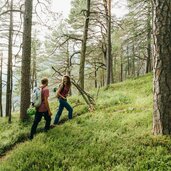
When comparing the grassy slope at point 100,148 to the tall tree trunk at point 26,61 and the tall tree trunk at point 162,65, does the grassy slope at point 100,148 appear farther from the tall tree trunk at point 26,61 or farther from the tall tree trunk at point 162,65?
the tall tree trunk at point 26,61

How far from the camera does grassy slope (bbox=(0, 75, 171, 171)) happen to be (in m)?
6.10

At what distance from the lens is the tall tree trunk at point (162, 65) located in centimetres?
645

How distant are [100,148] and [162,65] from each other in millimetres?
2701

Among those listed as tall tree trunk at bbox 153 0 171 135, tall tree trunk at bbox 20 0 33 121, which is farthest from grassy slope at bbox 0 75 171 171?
tall tree trunk at bbox 20 0 33 121

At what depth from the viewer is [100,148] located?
276 inches

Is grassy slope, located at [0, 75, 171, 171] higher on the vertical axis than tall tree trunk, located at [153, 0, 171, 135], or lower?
lower

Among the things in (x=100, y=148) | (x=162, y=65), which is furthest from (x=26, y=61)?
(x=162, y=65)

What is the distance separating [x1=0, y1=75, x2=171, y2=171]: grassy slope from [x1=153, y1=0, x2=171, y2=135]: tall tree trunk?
50 cm

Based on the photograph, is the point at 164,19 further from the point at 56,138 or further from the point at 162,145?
the point at 56,138

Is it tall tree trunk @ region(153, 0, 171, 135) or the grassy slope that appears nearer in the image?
the grassy slope

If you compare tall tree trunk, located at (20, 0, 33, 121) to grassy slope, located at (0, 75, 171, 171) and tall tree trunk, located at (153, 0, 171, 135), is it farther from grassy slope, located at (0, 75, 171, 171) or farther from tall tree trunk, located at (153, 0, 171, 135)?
tall tree trunk, located at (153, 0, 171, 135)

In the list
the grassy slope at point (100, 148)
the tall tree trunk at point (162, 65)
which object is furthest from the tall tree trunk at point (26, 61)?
the tall tree trunk at point (162, 65)

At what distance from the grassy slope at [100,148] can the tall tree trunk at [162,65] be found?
0.50m

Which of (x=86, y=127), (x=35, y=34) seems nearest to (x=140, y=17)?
(x=35, y=34)
